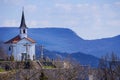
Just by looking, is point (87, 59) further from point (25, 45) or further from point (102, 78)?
point (102, 78)

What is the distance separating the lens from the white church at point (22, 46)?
7812cm

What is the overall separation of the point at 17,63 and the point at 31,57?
8.57m

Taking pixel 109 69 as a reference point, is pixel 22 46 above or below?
above

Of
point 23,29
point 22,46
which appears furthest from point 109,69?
point 23,29

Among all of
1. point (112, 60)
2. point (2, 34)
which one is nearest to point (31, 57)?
point (112, 60)

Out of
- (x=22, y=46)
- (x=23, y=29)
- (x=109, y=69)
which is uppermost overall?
(x=23, y=29)

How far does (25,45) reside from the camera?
78.7 meters

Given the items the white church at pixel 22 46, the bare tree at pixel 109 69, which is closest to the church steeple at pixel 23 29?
the white church at pixel 22 46

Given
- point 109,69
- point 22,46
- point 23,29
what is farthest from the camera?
point 23,29

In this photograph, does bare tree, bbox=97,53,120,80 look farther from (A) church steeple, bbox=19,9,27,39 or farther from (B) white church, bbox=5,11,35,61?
(A) church steeple, bbox=19,9,27,39

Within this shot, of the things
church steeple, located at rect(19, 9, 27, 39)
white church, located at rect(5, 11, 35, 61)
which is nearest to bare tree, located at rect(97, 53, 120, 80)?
white church, located at rect(5, 11, 35, 61)

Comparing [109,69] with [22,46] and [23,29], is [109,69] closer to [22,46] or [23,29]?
[22,46]

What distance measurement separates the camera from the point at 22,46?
79.0m

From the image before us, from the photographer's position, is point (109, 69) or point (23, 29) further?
point (23, 29)
